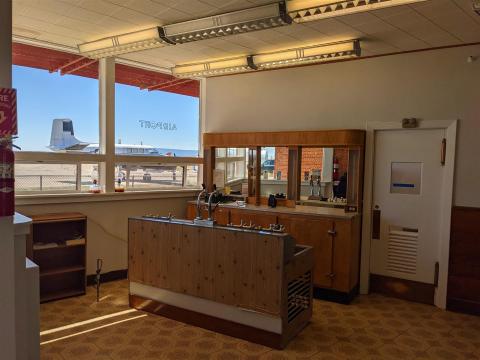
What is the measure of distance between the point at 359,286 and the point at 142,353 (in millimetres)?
2991

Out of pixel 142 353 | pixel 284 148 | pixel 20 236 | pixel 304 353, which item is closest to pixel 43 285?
pixel 142 353

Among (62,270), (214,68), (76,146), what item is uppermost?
(214,68)

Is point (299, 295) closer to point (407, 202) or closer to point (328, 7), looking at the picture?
point (407, 202)

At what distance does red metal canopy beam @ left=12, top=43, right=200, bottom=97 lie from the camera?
486 centimetres

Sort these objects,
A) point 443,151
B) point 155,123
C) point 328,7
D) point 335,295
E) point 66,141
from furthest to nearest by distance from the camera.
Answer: point 155,123 → point 66,141 → point 335,295 → point 443,151 → point 328,7

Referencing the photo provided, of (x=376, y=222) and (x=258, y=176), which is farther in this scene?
(x=258, y=176)

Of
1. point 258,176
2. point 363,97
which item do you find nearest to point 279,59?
point 363,97

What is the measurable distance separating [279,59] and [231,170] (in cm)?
201

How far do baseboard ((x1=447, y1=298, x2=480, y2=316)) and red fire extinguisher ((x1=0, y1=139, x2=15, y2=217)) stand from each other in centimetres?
466

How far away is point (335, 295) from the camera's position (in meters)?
4.89

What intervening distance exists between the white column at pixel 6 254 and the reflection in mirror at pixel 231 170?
4.29 m

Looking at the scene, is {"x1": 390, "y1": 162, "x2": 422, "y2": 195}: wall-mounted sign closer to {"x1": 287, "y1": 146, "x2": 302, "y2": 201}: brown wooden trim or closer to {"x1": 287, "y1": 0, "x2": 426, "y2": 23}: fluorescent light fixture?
{"x1": 287, "y1": 146, "x2": 302, "y2": 201}: brown wooden trim

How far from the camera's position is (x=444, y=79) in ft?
15.4

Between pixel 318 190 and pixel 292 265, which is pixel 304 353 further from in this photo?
pixel 318 190
